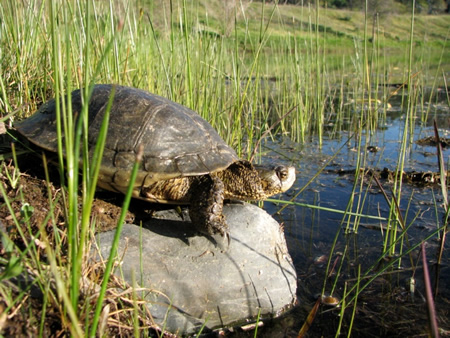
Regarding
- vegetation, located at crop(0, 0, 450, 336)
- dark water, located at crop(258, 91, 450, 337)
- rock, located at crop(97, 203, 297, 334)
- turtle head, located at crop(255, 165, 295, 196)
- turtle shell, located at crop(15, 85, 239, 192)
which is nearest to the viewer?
vegetation, located at crop(0, 0, 450, 336)

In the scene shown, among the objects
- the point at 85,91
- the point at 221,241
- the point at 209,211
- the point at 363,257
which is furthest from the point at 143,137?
the point at 363,257

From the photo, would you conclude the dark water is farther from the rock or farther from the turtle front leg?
the turtle front leg

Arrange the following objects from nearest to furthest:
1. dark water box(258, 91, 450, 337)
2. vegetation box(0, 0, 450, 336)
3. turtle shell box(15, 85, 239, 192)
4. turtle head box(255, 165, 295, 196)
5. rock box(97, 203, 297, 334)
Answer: vegetation box(0, 0, 450, 336) < rock box(97, 203, 297, 334) < dark water box(258, 91, 450, 337) < turtle shell box(15, 85, 239, 192) < turtle head box(255, 165, 295, 196)

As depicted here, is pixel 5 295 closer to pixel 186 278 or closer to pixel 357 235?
pixel 186 278

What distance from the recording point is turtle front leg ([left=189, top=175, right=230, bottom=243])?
1973 mm

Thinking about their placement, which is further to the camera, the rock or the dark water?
the dark water

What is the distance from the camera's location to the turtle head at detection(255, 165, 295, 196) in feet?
7.82

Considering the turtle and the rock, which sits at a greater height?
the turtle

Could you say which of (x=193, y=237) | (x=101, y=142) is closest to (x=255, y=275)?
(x=193, y=237)

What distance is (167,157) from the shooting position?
2135 mm

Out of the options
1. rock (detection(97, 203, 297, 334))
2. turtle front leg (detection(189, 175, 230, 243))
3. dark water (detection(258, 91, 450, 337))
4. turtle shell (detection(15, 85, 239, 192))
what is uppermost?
turtle shell (detection(15, 85, 239, 192))

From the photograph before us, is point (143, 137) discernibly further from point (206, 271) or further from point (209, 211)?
point (206, 271)

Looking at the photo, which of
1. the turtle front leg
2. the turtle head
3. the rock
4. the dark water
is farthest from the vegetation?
the turtle front leg

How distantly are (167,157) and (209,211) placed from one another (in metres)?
0.41
